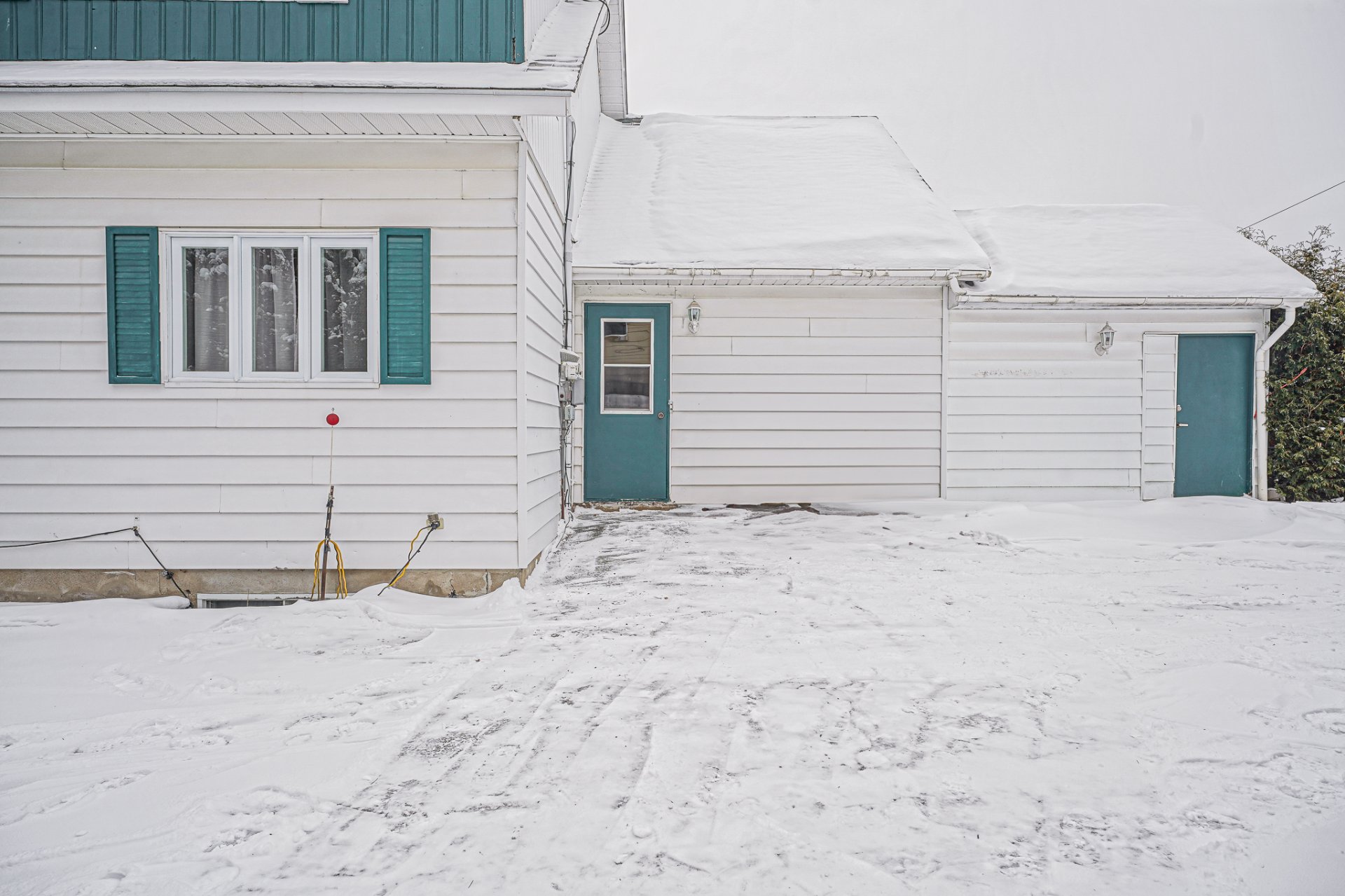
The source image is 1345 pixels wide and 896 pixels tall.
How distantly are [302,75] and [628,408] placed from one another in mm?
4391

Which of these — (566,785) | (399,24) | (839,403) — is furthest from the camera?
(839,403)

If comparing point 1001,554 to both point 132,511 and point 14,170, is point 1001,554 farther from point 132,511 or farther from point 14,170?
→ point 14,170

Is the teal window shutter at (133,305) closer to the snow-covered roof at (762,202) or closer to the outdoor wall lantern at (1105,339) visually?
the snow-covered roof at (762,202)

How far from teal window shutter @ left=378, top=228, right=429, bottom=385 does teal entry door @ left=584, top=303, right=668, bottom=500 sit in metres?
3.39

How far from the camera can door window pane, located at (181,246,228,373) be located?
452 centimetres

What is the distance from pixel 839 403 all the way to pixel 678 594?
155 inches

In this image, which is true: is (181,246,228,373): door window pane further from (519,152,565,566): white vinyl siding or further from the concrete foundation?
(519,152,565,566): white vinyl siding

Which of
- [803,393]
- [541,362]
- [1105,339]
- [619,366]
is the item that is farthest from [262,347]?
[1105,339]

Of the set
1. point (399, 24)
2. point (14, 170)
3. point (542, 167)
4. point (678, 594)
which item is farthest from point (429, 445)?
point (14, 170)

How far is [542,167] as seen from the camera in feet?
16.9

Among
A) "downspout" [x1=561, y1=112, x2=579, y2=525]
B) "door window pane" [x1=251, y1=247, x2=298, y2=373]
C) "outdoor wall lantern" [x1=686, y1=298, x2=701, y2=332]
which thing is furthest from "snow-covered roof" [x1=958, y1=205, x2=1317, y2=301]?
"door window pane" [x1=251, y1=247, x2=298, y2=373]

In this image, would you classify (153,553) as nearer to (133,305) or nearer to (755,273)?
(133,305)

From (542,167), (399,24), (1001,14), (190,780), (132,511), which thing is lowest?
(190,780)

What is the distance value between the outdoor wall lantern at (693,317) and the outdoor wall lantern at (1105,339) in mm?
4227
